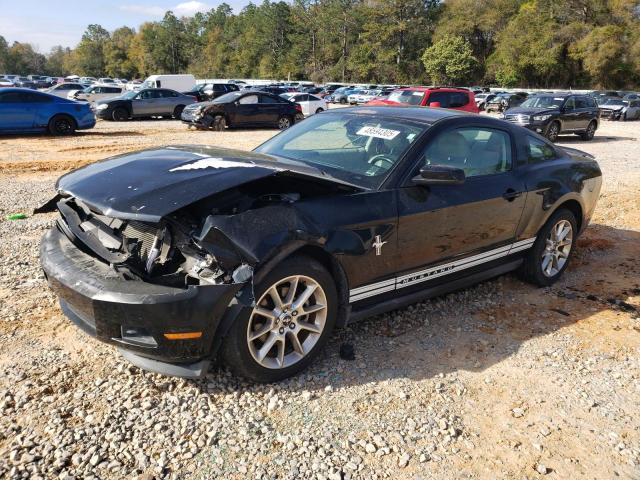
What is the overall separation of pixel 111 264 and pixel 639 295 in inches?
184

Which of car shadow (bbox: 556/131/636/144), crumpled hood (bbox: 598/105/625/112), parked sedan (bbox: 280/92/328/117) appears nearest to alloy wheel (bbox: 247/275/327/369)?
car shadow (bbox: 556/131/636/144)

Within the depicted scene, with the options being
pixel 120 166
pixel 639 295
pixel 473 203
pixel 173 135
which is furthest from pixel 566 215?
pixel 173 135

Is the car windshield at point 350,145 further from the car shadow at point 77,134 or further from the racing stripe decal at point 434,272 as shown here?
the car shadow at point 77,134

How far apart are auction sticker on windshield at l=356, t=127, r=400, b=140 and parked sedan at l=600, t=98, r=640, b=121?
32254 mm

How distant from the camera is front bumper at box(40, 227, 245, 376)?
8.95 ft

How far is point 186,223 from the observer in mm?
2977

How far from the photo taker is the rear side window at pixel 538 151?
4.78m

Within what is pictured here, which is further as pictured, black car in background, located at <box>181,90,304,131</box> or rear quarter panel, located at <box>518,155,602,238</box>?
black car in background, located at <box>181,90,304,131</box>

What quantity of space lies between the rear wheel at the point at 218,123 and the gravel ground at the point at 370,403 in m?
14.8

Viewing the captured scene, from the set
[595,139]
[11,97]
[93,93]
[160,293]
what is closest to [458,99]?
[595,139]

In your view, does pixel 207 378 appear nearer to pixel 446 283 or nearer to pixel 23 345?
pixel 23 345

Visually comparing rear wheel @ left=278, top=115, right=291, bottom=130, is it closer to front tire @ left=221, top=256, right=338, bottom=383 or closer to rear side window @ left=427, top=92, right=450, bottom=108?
rear side window @ left=427, top=92, right=450, bottom=108

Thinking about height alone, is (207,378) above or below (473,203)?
below

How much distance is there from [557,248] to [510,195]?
1.14 metres
